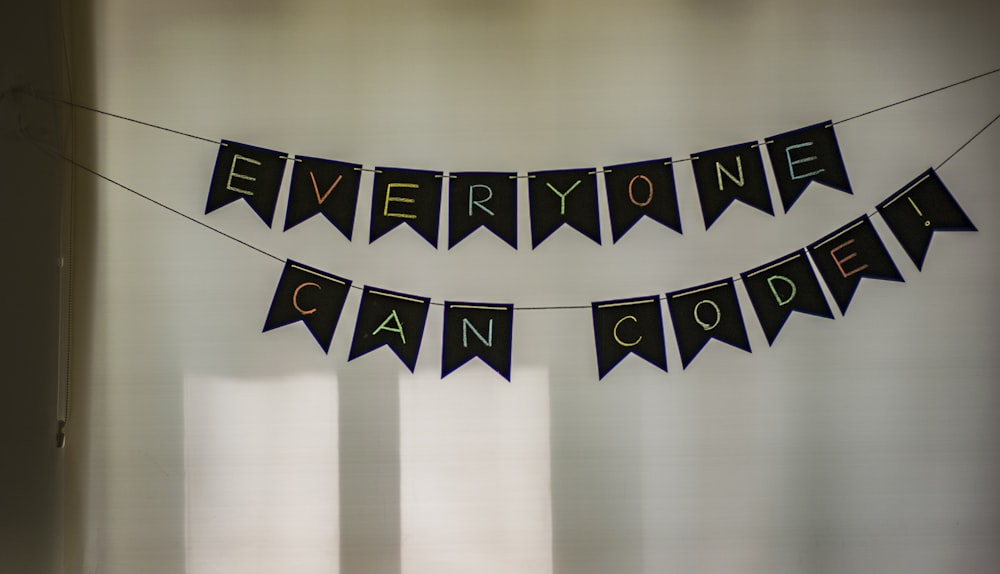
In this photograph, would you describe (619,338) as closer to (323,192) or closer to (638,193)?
(638,193)

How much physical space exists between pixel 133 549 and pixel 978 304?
2454 millimetres

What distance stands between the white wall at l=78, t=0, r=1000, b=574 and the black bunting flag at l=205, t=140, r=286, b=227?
0.16 ft

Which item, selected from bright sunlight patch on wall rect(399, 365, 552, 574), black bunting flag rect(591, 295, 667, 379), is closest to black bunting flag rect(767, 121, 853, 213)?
black bunting flag rect(591, 295, 667, 379)

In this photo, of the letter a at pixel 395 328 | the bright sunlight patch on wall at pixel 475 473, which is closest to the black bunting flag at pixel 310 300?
the letter a at pixel 395 328

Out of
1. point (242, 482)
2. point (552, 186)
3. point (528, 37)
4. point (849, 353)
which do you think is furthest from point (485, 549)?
point (528, 37)

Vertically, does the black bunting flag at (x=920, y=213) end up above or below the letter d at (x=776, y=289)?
above

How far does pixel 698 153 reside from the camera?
205 centimetres

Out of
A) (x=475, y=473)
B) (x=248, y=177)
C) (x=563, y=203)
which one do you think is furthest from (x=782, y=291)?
(x=248, y=177)

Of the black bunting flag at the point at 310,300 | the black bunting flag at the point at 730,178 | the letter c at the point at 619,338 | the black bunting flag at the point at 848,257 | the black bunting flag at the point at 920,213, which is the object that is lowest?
the letter c at the point at 619,338

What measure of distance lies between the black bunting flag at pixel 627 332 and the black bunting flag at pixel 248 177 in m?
0.96

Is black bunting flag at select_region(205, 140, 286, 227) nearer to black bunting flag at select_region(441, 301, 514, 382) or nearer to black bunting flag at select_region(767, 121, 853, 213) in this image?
black bunting flag at select_region(441, 301, 514, 382)

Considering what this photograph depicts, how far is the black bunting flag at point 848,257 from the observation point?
6.62 ft

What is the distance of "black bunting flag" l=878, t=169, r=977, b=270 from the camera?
2.03 metres

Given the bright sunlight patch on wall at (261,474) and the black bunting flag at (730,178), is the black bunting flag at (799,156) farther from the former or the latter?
the bright sunlight patch on wall at (261,474)
